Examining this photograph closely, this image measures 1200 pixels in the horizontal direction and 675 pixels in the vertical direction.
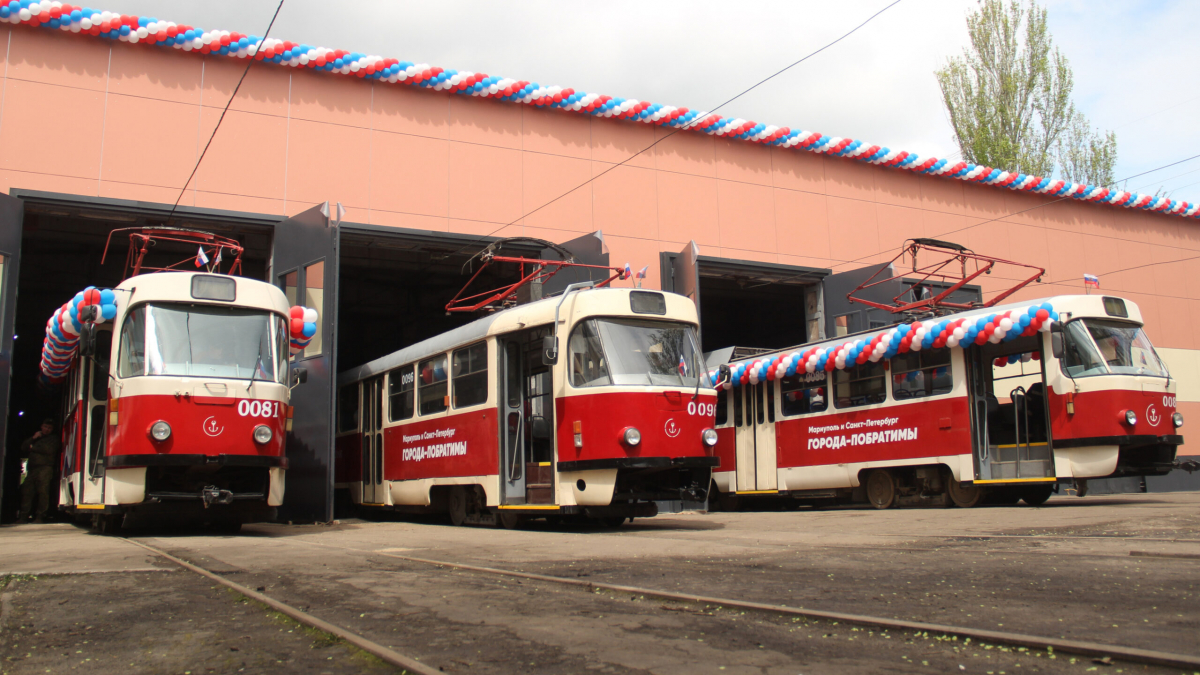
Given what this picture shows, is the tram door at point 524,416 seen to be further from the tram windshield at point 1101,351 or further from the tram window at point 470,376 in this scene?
the tram windshield at point 1101,351

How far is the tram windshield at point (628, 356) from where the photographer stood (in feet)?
35.8

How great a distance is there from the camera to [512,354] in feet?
39.4

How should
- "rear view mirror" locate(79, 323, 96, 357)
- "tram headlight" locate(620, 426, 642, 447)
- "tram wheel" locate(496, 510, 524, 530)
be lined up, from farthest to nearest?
"tram wheel" locate(496, 510, 524, 530), "rear view mirror" locate(79, 323, 96, 357), "tram headlight" locate(620, 426, 642, 447)

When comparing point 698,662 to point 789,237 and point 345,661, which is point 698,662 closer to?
point 345,661

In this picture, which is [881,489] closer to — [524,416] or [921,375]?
[921,375]

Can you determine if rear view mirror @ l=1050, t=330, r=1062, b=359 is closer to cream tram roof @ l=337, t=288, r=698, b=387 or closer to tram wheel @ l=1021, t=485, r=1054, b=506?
tram wheel @ l=1021, t=485, r=1054, b=506

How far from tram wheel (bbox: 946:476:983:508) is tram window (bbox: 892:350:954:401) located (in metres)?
1.32

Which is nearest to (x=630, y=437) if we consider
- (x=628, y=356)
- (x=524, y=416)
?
(x=628, y=356)

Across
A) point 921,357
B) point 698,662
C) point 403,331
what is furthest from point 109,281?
point 698,662

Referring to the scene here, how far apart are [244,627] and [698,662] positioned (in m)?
2.21

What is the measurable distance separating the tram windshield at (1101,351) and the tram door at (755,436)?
201 inches

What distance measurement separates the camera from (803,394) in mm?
15898

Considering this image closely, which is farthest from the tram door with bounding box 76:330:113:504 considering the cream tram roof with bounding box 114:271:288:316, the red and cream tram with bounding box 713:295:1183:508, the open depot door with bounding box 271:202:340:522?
the red and cream tram with bounding box 713:295:1183:508

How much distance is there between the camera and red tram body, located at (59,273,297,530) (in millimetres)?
10930
